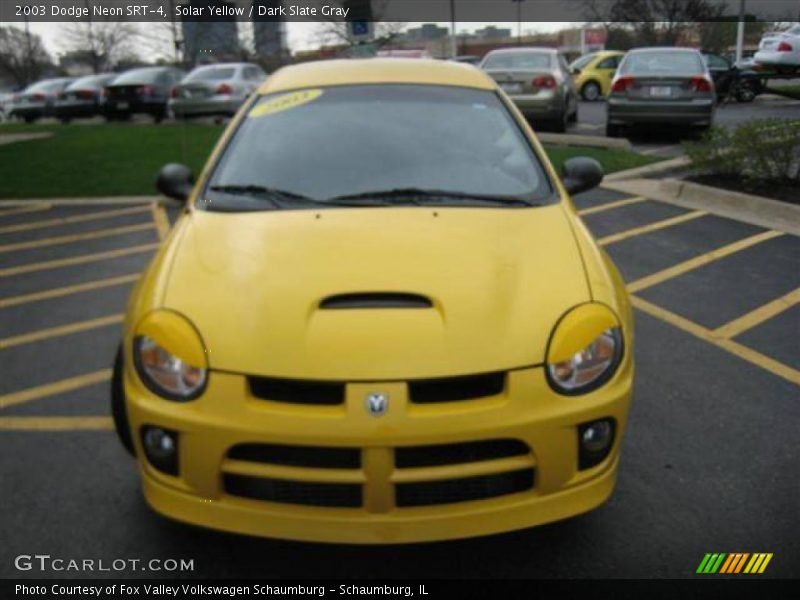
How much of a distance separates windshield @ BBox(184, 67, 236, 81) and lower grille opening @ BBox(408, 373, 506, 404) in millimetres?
16755

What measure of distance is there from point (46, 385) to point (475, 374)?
2.82m

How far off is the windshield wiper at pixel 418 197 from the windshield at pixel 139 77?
64.5ft

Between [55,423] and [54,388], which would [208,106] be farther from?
[55,423]

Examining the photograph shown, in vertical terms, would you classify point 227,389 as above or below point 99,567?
above

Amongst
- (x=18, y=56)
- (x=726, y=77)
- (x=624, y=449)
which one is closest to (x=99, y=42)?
(x=18, y=56)

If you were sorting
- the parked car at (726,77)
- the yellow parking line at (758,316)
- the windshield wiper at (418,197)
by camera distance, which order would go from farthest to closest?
the parked car at (726,77) < the yellow parking line at (758,316) < the windshield wiper at (418,197)

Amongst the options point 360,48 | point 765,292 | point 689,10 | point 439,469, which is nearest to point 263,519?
point 439,469

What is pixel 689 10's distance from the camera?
108ft

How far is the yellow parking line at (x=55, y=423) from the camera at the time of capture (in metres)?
3.72

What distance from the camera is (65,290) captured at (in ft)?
19.3

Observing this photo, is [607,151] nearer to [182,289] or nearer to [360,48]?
[360,48]

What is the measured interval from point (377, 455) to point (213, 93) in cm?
1645

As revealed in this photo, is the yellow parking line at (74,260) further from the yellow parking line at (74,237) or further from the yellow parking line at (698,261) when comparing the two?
the yellow parking line at (698,261)

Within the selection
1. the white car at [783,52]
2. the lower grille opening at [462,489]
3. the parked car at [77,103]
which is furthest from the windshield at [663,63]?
the parked car at [77,103]
